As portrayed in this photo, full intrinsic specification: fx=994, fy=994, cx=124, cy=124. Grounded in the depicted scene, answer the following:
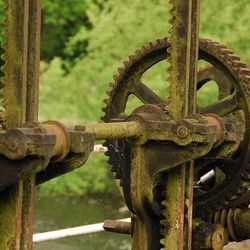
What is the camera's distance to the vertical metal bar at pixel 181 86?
430 centimetres

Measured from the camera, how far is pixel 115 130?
13.3 feet

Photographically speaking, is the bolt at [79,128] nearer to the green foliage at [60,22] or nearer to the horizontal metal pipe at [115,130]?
the horizontal metal pipe at [115,130]

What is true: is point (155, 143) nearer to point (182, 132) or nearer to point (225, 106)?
point (182, 132)

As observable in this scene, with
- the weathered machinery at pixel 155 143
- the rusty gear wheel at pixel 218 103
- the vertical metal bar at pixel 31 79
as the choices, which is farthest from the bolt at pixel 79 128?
the rusty gear wheel at pixel 218 103

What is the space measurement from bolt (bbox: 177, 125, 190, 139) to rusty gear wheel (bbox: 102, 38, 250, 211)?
1.90 feet

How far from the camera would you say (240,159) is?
4957 mm

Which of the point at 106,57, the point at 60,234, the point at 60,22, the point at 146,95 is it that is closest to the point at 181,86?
the point at 146,95

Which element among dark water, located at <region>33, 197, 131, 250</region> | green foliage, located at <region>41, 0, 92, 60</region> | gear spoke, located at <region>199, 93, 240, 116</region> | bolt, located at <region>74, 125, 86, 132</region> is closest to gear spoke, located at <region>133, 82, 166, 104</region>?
gear spoke, located at <region>199, 93, 240, 116</region>

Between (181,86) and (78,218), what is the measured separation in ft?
40.7

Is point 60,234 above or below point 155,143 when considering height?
below

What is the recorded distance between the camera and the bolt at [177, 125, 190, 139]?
416 centimetres

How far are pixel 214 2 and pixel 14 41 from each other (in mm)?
16812

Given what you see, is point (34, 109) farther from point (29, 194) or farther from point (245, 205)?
point (245, 205)

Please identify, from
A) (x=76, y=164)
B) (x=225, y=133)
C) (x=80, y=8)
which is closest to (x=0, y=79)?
(x=76, y=164)
